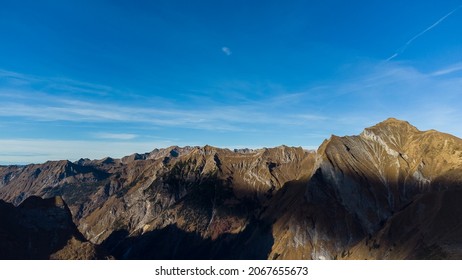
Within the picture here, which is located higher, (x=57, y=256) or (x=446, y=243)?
(x=446, y=243)

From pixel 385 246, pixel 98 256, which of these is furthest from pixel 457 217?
pixel 98 256

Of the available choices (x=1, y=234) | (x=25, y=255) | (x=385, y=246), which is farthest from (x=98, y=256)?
(x=385, y=246)
